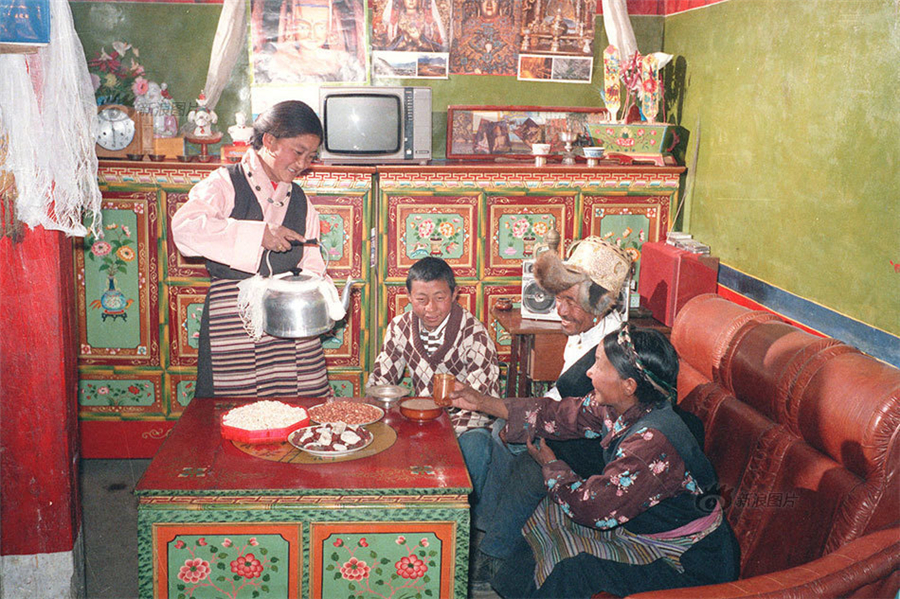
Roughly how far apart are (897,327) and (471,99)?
10.2ft

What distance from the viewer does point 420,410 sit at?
2.89m

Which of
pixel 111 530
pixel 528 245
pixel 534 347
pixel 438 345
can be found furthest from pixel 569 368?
pixel 111 530

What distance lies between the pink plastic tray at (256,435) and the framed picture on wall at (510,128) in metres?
2.88

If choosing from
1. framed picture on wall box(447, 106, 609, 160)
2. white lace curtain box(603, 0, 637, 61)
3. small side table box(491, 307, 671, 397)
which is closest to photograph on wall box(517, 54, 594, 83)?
framed picture on wall box(447, 106, 609, 160)

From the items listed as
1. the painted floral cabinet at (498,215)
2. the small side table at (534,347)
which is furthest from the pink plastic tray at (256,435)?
the painted floral cabinet at (498,215)

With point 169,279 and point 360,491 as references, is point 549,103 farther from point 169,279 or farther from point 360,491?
point 360,491

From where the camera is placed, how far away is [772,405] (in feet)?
8.44

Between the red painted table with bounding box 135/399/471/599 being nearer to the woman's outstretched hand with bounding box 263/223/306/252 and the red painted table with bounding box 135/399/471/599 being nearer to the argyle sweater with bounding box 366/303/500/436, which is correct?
the woman's outstretched hand with bounding box 263/223/306/252

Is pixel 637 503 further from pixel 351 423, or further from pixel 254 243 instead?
pixel 254 243

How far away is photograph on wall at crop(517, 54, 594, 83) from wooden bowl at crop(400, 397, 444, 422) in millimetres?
2907

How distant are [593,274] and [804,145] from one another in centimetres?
111

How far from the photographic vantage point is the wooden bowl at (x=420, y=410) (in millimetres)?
2885

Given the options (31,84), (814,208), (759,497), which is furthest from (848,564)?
(31,84)

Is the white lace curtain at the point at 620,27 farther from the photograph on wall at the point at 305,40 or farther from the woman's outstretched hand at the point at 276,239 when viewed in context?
the woman's outstretched hand at the point at 276,239
